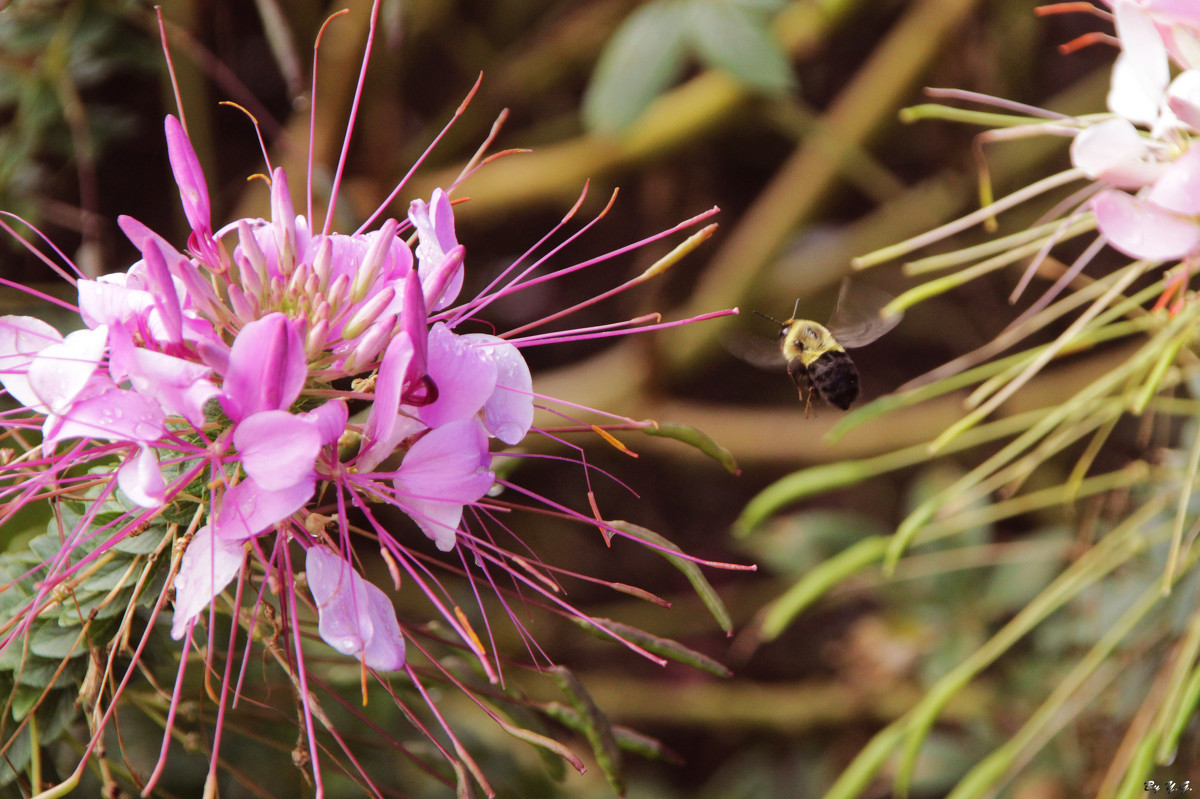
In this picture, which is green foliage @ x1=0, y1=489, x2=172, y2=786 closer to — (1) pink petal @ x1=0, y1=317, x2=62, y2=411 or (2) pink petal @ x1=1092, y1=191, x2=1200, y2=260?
(1) pink petal @ x1=0, y1=317, x2=62, y2=411

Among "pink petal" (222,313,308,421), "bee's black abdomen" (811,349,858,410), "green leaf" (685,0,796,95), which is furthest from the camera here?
"green leaf" (685,0,796,95)

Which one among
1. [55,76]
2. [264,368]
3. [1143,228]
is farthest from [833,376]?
[55,76]

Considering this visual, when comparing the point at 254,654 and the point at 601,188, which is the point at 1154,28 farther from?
the point at 601,188

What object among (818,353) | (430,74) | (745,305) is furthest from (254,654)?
(430,74)

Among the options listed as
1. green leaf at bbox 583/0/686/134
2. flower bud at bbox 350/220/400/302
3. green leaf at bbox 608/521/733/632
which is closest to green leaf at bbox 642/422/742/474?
green leaf at bbox 608/521/733/632

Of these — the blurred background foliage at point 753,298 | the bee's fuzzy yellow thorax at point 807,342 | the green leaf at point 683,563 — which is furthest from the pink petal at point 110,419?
the bee's fuzzy yellow thorax at point 807,342
